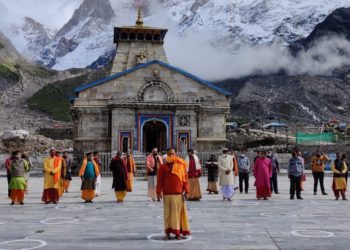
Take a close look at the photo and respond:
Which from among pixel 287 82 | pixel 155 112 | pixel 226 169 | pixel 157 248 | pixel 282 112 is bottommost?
pixel 157 248

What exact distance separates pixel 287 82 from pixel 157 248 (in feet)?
411

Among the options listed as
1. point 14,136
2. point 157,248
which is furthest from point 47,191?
point 14,136

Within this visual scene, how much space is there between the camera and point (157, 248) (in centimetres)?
822

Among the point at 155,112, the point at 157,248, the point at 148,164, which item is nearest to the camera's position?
the point at 157,248

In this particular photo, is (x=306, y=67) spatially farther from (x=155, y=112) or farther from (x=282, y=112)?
(x=155, y=112)

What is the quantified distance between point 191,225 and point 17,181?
698 cm

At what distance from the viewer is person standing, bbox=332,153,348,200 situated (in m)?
16.6

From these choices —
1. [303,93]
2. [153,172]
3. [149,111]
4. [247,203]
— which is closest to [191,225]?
[247,203]

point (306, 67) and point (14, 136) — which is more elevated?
point (306, 67)

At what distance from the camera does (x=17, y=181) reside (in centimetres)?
1534

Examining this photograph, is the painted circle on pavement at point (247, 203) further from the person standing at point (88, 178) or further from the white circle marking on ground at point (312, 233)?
the white circle marking on ground at point (312, 233)

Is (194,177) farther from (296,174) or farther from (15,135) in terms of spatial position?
(15,135)

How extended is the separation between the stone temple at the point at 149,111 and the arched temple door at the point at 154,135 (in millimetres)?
66

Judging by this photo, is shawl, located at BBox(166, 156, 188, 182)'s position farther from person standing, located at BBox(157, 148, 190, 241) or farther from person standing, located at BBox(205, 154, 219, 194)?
person standing, located at BBox(205, 154, 219, 194)
